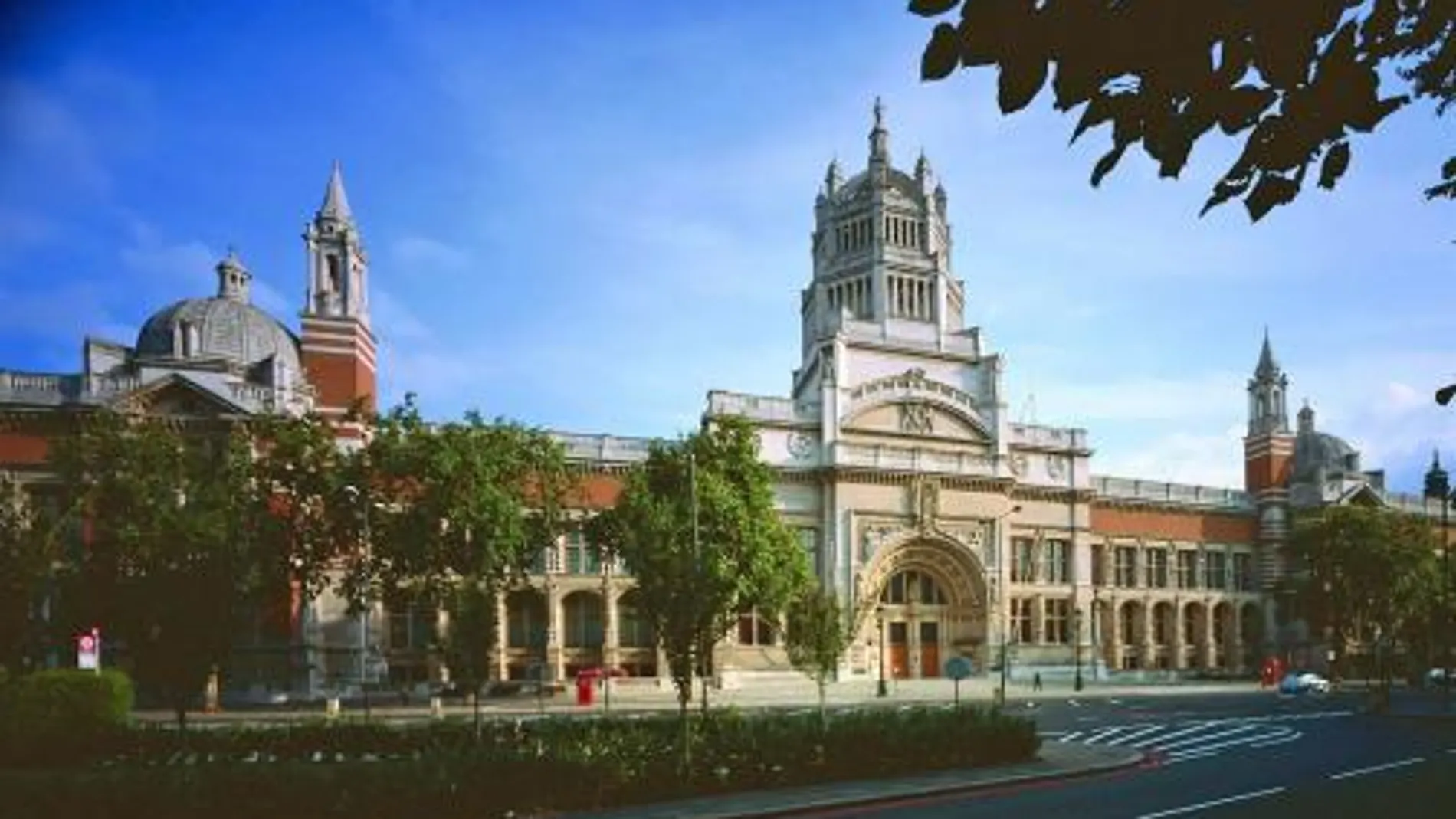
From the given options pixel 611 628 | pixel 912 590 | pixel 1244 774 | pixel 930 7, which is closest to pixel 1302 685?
pixel 912 590

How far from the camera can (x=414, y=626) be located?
66.9 m

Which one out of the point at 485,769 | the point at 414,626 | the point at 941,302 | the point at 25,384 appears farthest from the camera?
the point at 941,302

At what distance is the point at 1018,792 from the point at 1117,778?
140 inches

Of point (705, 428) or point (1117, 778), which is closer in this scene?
point (1117, 778)

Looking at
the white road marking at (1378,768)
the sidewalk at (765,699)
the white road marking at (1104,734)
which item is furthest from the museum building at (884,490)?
the white road marking at (1378,768)

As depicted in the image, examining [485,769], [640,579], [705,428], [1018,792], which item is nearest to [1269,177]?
[485,769]

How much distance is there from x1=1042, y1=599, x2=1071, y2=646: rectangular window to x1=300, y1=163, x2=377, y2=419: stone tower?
4442 cm

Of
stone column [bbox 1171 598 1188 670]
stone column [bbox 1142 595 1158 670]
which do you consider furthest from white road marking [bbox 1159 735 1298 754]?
stone column [bbox 1171 598 1188 670]

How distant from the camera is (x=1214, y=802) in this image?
2488 cm

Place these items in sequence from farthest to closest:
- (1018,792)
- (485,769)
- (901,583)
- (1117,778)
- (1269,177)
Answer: (901,583) → (1117,778) → (1018,792) → (485,769) → (1269,177)

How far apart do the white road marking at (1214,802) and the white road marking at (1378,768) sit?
9.73ft

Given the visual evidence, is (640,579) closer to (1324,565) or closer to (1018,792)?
(1018,792)

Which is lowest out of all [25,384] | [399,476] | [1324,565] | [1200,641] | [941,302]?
[1200,641]

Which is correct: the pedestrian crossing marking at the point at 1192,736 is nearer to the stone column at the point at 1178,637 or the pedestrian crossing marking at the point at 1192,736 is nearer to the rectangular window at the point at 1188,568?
the stone column at the point at 1178,637
